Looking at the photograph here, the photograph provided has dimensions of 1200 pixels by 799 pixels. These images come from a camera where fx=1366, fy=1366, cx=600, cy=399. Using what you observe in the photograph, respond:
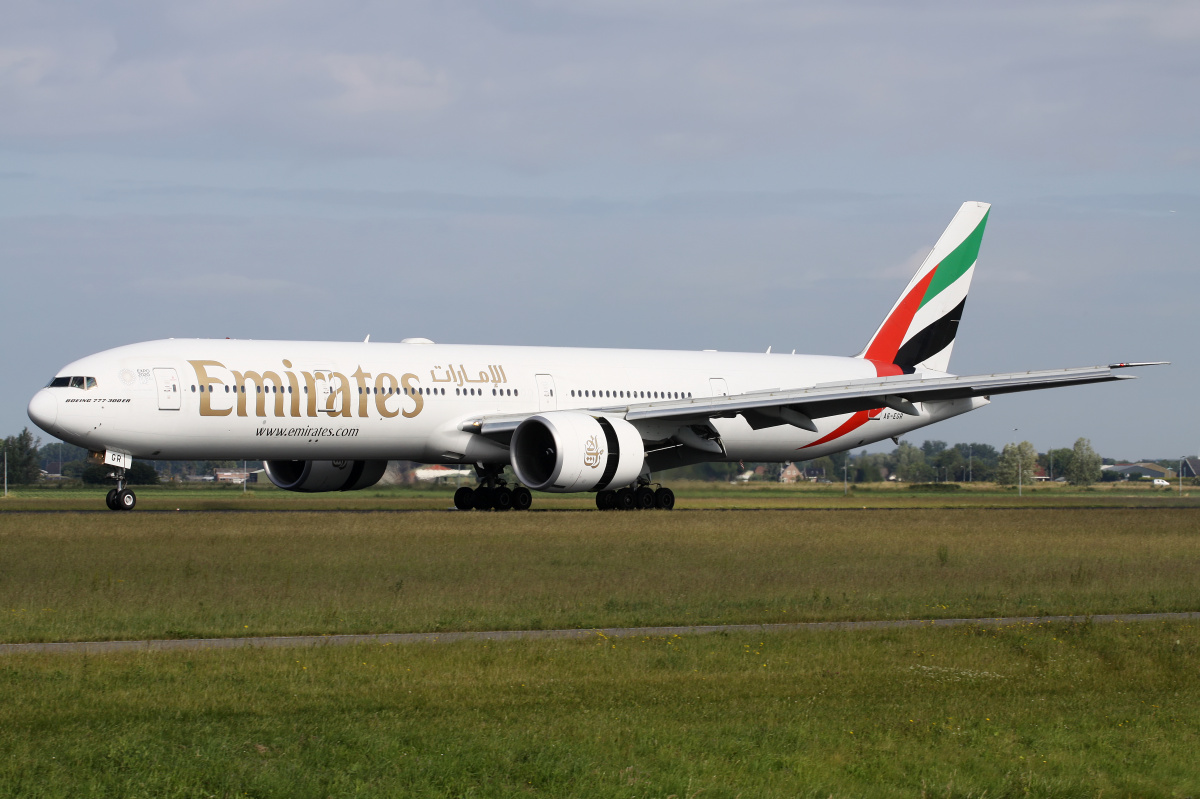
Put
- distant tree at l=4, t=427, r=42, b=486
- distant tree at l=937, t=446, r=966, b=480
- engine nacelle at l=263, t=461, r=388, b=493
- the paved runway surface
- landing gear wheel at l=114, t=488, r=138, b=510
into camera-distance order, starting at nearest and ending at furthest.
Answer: the paved runway surface
landing gear wheel at l=114, t=488, r=138, b=510
engine nacelle at l=263, t=461, r=388, b=493
distant tree at l=4, t=427, r=42, b=486
distant tree at l=937, t=446, r=966, b=480

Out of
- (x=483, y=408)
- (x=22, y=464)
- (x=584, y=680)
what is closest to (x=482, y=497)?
(x=483, y=408)

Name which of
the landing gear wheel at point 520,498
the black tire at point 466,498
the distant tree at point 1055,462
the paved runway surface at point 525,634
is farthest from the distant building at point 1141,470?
the paved runway surface at point 525,634

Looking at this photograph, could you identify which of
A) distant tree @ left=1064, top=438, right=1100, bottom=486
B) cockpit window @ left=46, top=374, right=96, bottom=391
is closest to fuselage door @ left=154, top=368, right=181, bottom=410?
cockpit window @ left=46, top=374, right=96, bottom=391

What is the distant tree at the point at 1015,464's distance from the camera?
110125mm

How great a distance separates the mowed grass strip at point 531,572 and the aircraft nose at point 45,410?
88.7 inches

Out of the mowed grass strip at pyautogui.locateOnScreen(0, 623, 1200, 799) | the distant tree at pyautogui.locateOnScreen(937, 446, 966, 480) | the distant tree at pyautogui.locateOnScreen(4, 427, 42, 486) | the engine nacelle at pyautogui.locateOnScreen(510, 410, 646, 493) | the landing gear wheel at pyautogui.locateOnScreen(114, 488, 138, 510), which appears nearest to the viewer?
the mowed grass strip at pyautogui.locateOnScreen(0, 623, 1200, 799)

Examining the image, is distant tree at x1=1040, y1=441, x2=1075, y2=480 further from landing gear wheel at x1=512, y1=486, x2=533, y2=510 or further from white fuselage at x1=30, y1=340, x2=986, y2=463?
landing gear wheel at x1=512, y1=486, x2=533, y2=510

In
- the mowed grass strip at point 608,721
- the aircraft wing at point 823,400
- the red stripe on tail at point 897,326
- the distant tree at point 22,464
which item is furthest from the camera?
the distant tree at point 22,464

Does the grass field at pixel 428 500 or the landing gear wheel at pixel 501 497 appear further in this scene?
the grass field at pixel 428 500

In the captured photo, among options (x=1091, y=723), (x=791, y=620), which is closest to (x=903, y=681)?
(x=1091, y=723)

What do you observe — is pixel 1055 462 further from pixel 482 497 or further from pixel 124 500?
pixel 124 500

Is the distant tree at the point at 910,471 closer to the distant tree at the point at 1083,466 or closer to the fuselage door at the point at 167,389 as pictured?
the distant tree at the point at 1083,466

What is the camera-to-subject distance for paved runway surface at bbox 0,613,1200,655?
1431 cm

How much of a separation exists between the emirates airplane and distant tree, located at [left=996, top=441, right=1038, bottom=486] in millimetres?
62486
